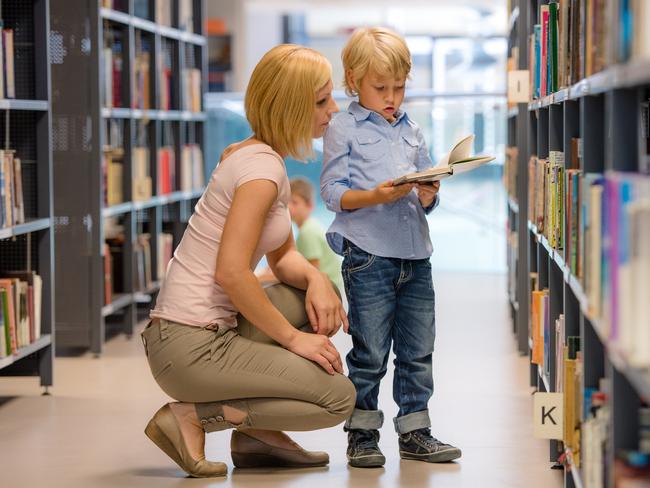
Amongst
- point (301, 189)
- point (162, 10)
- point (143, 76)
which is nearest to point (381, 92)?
point (301, 189)

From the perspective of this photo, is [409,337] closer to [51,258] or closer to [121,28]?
[51,258]

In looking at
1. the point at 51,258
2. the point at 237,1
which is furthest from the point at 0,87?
the point at 237,1

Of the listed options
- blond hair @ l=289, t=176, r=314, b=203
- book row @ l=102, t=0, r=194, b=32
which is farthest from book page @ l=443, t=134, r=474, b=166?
blond hair @ l=289, t=176, r=314, b=203

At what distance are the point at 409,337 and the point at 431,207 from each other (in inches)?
14.9

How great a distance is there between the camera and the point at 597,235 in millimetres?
1869

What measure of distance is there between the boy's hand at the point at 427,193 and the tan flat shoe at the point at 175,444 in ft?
2.99

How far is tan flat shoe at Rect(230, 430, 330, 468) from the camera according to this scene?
3.25m

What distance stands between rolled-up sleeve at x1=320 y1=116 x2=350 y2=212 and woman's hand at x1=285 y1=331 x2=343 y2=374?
392 millimetres

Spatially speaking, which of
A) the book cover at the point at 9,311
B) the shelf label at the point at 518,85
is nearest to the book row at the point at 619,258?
the shelf label at the point at 518,85

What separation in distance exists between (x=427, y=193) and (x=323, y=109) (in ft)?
1.22

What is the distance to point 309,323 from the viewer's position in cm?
319

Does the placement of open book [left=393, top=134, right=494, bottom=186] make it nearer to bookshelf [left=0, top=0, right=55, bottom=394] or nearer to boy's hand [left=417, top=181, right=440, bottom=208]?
boy's hand [left=417, top=181, right=440, bottom=208]

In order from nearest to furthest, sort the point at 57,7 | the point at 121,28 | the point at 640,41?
the point at 640,41
the point at 57,7
the point at 121,28

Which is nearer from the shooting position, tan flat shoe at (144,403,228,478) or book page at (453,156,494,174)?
book page at (453,156,494,174)
